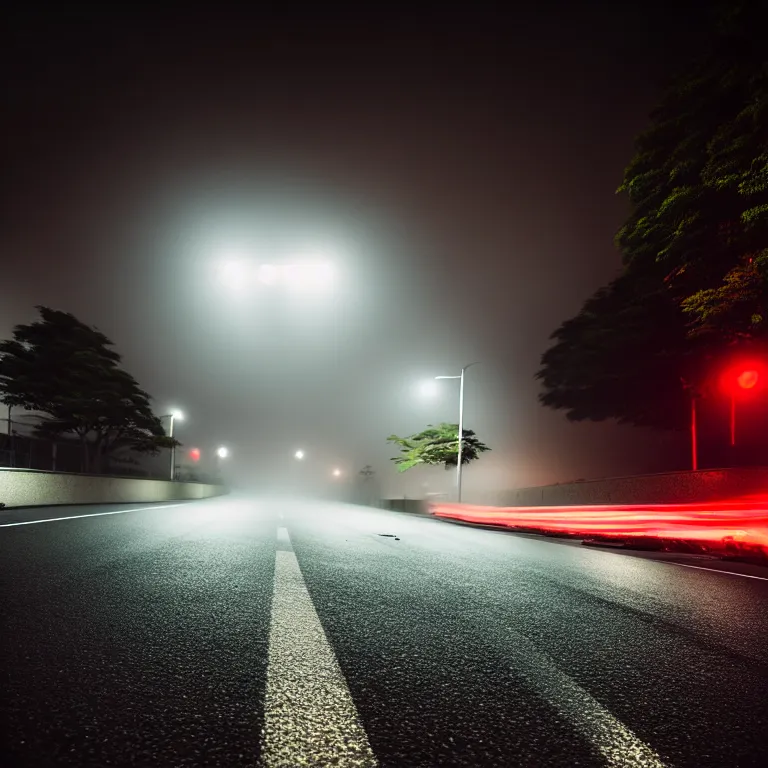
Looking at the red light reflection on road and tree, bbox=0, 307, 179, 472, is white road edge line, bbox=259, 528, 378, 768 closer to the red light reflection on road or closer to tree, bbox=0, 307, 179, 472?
the red light reflection on road

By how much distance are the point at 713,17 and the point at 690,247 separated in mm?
6992

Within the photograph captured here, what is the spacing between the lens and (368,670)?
2225 mm

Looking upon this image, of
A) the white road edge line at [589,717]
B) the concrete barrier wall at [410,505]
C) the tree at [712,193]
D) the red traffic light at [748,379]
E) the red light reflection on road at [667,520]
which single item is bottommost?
the concrete barrier wall at [410,505]

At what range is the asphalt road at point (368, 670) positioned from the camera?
5.15 feet

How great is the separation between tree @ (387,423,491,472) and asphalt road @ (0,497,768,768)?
35.0 meters

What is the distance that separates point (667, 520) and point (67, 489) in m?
18.7

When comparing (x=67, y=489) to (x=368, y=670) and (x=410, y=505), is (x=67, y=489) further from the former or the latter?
(x=410, y=505)

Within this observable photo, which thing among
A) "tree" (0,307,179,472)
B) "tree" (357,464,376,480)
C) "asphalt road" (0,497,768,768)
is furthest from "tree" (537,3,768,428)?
"tree" (357,464,376,480)

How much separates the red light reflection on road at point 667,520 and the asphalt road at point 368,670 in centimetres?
500

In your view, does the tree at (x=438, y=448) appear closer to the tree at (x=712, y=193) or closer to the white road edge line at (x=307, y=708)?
the tree at (x=712, y=193)

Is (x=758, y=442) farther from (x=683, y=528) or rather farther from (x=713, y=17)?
(x=683, y=528)

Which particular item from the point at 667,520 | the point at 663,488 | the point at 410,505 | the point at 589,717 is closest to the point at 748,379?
the point at 663,488

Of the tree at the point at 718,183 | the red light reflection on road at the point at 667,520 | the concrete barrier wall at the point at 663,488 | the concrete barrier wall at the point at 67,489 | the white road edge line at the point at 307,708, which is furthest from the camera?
the concrete barrier wall at the point at 663,488

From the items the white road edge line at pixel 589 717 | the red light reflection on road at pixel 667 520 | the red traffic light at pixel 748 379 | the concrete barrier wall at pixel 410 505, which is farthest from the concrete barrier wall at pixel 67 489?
the red traffic light at pixel 748 379
